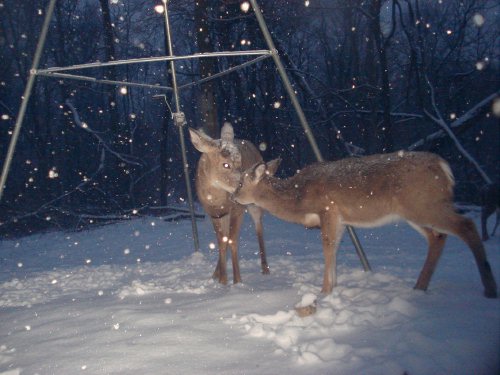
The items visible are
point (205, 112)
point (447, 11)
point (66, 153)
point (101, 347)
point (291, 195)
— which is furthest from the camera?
point (66, 153)

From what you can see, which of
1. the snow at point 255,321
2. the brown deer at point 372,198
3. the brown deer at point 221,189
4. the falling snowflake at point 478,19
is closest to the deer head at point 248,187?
the brown deer at point 372,198

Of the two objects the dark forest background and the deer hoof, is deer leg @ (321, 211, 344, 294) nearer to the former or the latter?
the deer hoof

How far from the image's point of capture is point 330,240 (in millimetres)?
4391

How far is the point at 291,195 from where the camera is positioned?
473cm

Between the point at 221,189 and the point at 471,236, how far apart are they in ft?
9.92

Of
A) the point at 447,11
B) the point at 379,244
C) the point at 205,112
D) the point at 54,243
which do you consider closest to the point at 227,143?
the point at 379,244

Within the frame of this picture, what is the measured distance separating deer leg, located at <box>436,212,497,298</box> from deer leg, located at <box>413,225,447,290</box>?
18.0 inches

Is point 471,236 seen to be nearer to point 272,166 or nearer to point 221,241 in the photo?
point 272,166

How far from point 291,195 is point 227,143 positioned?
1.27 m

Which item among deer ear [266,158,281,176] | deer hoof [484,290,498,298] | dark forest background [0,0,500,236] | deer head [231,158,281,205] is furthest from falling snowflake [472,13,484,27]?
deer hoof [484,290,498,298]

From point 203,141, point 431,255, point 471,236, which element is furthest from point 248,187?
point 471,236

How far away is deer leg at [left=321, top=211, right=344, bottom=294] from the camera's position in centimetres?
436

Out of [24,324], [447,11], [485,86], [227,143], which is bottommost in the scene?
[24,324]

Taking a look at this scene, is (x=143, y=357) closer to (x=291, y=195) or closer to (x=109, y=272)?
(x=291, y=195)
